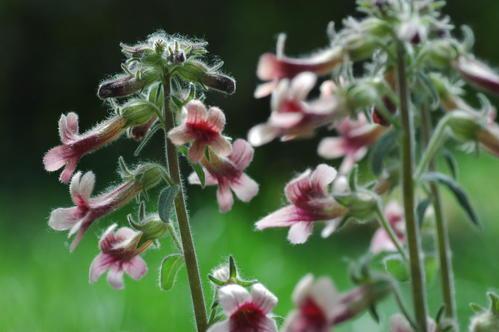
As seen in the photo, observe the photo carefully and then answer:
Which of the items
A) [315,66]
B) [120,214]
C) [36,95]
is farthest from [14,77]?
[315,66]

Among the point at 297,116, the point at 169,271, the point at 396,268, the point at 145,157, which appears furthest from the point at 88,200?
the point at 145,157

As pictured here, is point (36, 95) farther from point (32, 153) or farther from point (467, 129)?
point (467, 129)

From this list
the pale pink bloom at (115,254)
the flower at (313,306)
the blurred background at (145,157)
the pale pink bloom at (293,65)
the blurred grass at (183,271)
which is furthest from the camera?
the blurred background at (145,157)

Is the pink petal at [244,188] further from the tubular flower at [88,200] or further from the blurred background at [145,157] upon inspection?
the blurred background at [145,157]

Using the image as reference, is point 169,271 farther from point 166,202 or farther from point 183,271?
point 183,271

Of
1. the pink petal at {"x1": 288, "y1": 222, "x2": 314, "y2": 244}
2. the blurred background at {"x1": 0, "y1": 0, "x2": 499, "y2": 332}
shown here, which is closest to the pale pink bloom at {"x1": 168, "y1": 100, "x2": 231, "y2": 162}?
the pink petal at {"x1": 288, "y1": 222, "x2": 314, "y2": 244}

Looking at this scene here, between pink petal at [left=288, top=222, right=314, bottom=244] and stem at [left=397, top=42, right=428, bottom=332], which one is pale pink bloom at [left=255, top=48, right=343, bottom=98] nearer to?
stem at [left=397, top=42, right=428, bottom=332]

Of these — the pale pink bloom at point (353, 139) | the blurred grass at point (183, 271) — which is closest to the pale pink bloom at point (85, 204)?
the pale pink bloom at point (353, 139)
